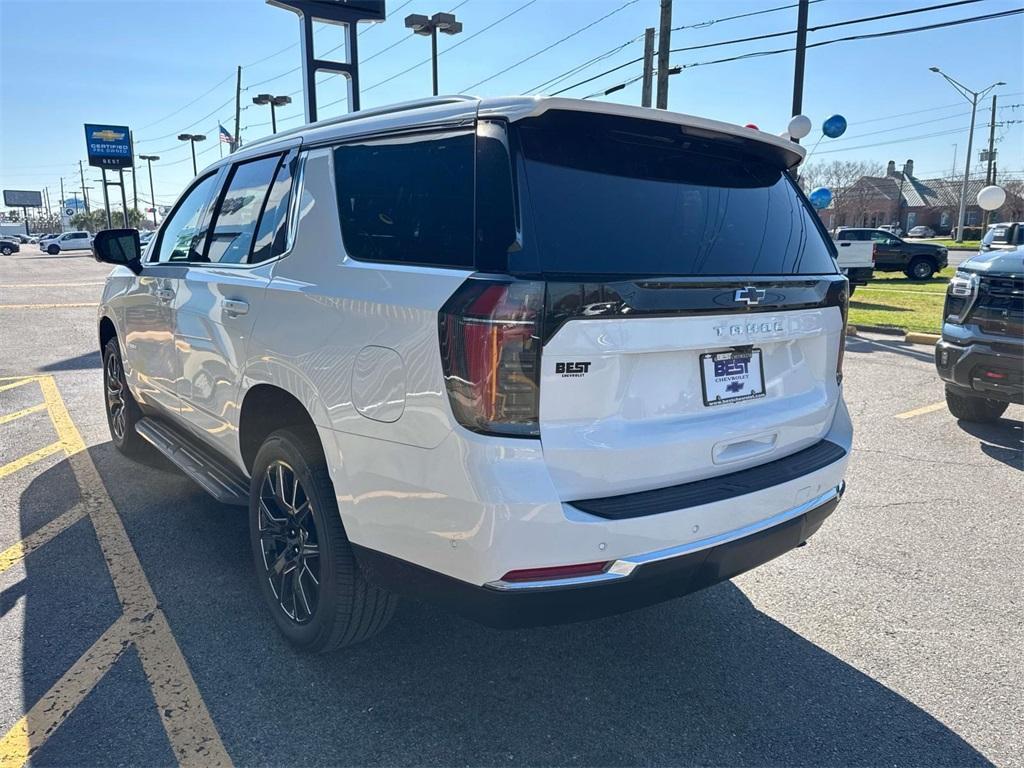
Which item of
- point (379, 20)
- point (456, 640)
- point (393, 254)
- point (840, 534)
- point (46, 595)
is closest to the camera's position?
point (393, 254)

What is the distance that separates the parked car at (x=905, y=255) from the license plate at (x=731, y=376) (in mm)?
24442

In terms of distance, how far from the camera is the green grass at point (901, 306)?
12242 mm

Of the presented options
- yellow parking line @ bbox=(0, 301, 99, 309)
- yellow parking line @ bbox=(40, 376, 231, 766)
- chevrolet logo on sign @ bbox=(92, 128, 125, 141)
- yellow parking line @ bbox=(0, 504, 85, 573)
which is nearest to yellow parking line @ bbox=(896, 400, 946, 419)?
yellow parking line @ bbox=(40, 376, 231, 766)

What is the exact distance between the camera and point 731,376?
2500 mm

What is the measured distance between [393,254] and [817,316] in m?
1.59

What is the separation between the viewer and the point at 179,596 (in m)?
3.35

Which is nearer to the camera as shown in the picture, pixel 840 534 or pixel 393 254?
pixel 393 254

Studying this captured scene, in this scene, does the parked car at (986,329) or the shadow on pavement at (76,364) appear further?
the shadow on pavement at (76,364)

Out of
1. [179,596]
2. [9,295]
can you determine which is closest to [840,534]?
[179,596]

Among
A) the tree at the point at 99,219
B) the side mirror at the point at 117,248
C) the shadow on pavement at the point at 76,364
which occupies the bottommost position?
the shadow on pavement at the point at 76,364

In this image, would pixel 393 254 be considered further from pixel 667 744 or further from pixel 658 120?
pixel 667 744

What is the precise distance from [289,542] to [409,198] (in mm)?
1433

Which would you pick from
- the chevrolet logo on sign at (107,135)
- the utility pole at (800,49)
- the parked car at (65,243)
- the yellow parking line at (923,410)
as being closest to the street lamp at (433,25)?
the utility pole at (800,49)

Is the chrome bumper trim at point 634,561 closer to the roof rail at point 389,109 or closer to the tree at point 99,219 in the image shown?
the roof rail at point 389,109
